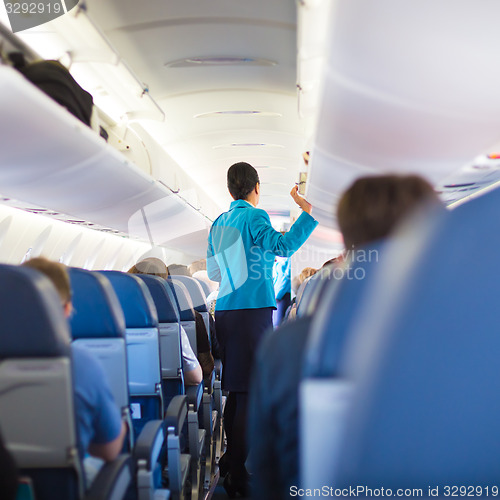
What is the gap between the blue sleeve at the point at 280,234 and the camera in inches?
111

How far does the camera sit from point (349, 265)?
1059 millimetres

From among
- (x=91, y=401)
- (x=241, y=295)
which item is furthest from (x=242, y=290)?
(x=91, y=401)

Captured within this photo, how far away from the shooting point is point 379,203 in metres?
1.21

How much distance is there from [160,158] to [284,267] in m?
2.00

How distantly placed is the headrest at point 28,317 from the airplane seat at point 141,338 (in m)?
1.03

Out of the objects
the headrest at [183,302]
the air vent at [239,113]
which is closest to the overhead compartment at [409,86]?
the headrest at [183,302]

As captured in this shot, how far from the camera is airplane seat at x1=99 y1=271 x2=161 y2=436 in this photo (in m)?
2.41

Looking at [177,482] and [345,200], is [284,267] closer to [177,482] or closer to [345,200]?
[177,482]

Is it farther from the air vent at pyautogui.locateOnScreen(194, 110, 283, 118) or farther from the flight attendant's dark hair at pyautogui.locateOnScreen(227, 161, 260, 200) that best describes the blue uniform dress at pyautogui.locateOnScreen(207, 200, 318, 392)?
the air vent at pyautogui.locateOnScreen(194, 110, 283, 118)

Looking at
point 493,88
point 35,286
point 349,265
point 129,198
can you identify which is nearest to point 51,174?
point 129,198

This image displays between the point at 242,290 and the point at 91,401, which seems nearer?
the point at 91,401

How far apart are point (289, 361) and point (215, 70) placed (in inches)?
197

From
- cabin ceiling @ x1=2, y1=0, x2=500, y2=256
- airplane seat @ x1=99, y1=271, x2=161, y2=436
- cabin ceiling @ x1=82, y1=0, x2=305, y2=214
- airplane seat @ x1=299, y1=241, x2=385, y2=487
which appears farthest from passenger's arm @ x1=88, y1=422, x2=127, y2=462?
cabin ceiling @ x1=82, y1=0, x2=305, y2=214

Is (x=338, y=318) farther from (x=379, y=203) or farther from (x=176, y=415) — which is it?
(x=176, y=415)
